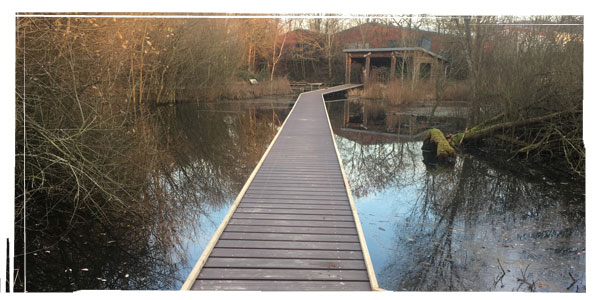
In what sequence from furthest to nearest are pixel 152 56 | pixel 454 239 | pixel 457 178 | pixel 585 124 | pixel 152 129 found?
pixel 152 56, pixel 152 129, pixel 457 178, pixel 454 239, pixel 585 124

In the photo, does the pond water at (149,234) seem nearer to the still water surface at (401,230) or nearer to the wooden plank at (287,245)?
the still water surface at (401,230)

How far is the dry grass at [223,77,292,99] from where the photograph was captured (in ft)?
63.7

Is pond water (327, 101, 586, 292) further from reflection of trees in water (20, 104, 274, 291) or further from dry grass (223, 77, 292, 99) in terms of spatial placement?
dry grass (223, 77, 292, 99)

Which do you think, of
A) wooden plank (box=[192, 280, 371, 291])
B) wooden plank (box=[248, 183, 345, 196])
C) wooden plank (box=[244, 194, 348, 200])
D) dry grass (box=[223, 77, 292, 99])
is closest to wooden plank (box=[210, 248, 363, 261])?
wooden plank (box=[192, 280, 371, 291])

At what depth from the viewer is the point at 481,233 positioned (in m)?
4.23

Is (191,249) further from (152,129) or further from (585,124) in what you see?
(152,129)

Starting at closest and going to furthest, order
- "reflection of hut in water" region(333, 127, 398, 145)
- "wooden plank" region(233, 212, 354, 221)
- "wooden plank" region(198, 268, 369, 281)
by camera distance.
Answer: "wooden plank" region(198, 268, 369, 281)
"wooden plank" region(233, 212, 354, 221)
"reflection of hut in water" region(333, 127, 398, 145)

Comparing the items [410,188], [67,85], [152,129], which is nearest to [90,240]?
[67,85]

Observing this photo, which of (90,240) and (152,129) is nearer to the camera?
(90,240)

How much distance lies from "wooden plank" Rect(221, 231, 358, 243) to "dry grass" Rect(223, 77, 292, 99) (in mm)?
16136

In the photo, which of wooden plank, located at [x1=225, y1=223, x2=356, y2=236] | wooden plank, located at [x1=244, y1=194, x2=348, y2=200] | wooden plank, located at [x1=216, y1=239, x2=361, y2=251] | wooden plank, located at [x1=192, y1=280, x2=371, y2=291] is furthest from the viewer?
wooden plank, located at [x1=244, y1=194, x2=348, y2=200]

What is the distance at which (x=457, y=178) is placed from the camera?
21.4 ft
